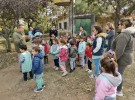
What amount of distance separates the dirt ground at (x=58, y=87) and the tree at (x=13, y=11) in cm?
447

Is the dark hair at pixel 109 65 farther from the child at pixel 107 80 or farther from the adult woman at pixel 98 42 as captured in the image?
the adult woman at pixel 98 42

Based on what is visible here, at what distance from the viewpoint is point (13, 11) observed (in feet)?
39.0

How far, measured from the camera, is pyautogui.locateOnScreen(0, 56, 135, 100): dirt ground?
621 centimetres

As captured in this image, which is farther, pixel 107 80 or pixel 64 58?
pixel 64 58

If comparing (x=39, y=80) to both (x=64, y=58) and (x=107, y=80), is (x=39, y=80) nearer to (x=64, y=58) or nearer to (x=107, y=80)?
(x=64, y=58)

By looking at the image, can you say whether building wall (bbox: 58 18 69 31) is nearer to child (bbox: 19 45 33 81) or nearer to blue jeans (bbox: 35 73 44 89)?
child (bbox: 19 45 33 81)

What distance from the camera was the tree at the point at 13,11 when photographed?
11.5 m

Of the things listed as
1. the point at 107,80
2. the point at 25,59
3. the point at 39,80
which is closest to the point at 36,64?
the point at 39,80

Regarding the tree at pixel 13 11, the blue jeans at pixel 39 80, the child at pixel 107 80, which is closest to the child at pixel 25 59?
the blue jeans at pixel 39 80

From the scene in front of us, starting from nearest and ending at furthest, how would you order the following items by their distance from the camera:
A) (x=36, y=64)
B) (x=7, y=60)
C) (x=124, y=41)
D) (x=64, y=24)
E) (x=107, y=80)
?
(x=107, y=80)
(x=124, y=41)
(x=36, y=64)
(x=7, y=60)
(x=64, y=24)

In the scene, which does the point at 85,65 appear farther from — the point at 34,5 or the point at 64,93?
the point at 34,5

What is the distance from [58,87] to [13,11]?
6.49 m

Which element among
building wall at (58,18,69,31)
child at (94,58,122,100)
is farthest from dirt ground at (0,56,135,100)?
building wall at (58,18,69,31)

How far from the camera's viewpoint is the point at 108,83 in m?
3.71
